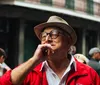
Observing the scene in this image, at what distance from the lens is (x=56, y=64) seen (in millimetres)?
3035

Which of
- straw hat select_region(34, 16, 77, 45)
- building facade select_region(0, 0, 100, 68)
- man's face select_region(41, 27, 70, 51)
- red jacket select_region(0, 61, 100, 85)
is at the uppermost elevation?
straw hat select_region(34, 16, 77, 45)

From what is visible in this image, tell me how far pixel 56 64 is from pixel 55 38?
0.21 m

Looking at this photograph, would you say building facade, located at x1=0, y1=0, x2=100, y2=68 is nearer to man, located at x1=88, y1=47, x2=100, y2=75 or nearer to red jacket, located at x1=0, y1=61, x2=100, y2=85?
man, located at x1=88, y1=47, x2=100, y2=75

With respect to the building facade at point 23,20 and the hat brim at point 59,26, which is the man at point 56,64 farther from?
the building facade at point 23,20

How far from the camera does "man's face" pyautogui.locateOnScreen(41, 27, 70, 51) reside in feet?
9.60

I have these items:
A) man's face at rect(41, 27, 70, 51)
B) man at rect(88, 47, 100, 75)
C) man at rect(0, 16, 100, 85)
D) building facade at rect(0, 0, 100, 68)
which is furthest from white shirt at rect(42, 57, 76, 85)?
building facade at rect(0, 0, 100, 68)

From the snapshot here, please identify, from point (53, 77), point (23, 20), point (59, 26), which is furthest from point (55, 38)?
point (23, 20)

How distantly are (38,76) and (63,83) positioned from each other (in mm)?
190

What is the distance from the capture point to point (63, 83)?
298 cm

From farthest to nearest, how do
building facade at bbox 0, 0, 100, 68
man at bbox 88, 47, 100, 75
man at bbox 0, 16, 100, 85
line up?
building facade at bbox 0, 0, 100, 68
man at bbox 88, 47, 100, 75
man at bbox 0, 16, 100, 85

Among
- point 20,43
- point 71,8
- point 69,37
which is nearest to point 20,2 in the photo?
point 20,43

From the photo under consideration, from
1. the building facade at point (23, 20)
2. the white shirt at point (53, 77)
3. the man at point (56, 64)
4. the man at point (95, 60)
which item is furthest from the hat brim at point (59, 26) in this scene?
the building facade at point (23, 20)

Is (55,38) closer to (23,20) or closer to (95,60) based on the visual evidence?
(95,60)

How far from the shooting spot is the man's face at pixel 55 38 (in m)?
2.93
